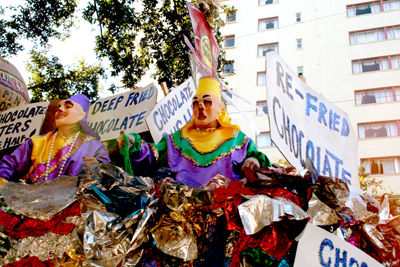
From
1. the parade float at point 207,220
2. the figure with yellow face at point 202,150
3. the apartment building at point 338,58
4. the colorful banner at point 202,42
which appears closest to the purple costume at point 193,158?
the figure with yellow face at point 202,150

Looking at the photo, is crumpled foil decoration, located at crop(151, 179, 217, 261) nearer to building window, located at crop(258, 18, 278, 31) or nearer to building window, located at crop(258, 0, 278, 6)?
building window, located at crop(258, 18, 278, 31)

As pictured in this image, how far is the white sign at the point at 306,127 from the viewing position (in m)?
2.13

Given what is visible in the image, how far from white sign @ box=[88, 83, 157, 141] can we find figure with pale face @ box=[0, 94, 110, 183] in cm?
90

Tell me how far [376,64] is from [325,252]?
18616mm

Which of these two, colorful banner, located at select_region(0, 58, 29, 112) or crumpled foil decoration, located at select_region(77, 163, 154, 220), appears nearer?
crumpled foil decoration, located at select_region(77, 163, 154, 220)

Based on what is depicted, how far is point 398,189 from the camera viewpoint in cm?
1594

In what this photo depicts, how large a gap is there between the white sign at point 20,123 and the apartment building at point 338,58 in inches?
506

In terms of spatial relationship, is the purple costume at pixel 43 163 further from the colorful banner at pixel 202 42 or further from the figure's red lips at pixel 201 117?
the colorful banner at pixel 202 42

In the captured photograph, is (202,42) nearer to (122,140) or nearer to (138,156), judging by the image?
(138,156)

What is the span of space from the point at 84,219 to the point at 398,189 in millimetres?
16569

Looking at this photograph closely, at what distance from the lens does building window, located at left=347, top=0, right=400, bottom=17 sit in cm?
1897

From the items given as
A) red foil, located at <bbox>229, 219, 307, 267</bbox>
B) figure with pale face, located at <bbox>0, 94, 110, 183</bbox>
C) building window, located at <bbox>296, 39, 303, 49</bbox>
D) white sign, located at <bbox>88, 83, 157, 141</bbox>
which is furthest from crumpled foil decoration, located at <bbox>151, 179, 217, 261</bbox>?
building window, located at <bbox>296, 39, 303, 49</bbox>

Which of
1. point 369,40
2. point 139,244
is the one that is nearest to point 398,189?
point 369,40

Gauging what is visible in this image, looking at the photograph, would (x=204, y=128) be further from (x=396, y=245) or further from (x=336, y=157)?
(x=396, y=245)
